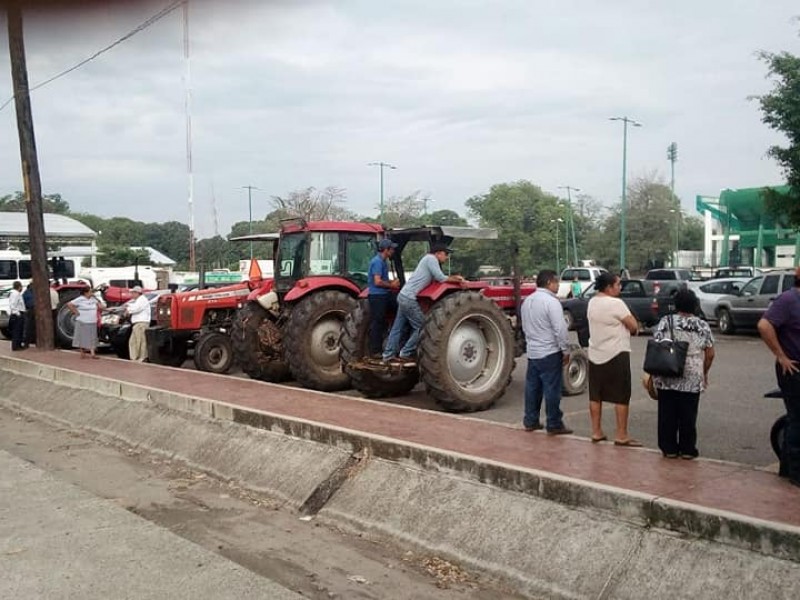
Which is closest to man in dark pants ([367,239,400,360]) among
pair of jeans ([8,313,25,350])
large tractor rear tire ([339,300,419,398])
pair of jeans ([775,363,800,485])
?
large tractor rear tire ([339,300,419,398])

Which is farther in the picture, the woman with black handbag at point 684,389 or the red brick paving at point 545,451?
the woman with black handbag at point 684,389

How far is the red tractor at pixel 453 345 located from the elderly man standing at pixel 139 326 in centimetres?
663

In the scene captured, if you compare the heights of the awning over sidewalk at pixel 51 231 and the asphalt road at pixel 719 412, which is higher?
the awning over sidewalk at pixel 51 231

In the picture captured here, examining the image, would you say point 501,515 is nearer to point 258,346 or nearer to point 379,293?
point 379,293

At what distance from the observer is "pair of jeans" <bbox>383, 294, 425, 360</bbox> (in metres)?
10.4

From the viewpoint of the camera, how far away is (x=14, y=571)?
5469mm

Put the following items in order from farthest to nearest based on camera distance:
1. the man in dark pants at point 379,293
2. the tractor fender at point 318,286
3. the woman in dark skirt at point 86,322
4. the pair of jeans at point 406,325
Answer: the woman in dark skirt at point 86,322, the tractor fender at point 318,286, the man in dark pants at point 379,293, the pair of jeans at point 406,325

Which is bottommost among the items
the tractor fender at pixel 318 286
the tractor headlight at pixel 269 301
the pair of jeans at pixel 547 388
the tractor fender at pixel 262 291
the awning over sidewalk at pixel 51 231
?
the pair of jeans at pixel 547 388

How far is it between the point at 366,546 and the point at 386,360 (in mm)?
4508

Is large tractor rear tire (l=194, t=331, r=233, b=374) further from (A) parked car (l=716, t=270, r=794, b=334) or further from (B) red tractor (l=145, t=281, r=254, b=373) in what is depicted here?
(A) parked car (l=716, t=270, r=794, b=334)

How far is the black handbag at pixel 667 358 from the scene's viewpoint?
248 inches

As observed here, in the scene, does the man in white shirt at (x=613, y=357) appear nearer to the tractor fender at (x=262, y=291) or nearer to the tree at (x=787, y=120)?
the tractor fender at (x=262, y=291)

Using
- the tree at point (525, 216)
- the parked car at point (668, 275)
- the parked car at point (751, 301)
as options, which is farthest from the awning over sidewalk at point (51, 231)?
the tree at point (525, 216)

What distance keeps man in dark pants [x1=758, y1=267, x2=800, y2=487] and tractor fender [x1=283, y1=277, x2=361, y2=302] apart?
7.73 m
